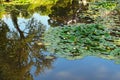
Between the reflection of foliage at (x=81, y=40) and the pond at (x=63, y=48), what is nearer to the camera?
the pond at (x=63, y=48)

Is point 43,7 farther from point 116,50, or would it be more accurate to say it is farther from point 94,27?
point 116,50

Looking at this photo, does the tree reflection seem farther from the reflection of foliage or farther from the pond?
the reflection of foliage

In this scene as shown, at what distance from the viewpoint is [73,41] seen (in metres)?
15.1

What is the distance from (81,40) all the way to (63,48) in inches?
45.6

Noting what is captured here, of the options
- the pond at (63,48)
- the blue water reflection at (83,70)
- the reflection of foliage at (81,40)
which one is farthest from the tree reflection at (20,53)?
the reflection of foliage at (81,40)

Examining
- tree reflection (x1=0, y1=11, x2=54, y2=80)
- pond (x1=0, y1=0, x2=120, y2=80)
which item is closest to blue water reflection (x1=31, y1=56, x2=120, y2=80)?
pond (x1=0, y1=0, x2=120, y2=80)

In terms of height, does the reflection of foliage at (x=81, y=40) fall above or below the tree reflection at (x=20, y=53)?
above

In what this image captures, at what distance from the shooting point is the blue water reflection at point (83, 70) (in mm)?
11805

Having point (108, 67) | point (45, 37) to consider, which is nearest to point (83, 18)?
point (45, 37)

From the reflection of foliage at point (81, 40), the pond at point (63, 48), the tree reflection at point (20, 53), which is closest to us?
the pond at point (63, 48)

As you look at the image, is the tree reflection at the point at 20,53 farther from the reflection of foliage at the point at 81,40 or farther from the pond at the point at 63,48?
the reflection of foliage at the point at 81,40

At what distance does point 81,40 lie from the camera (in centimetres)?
1508

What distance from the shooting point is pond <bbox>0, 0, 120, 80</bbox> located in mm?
12375

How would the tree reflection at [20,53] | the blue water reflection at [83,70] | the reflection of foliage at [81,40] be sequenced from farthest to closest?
the reflection of foliage at [81,40] → the tree reflection at [20,53] → the blue water reflection at [83,70]
